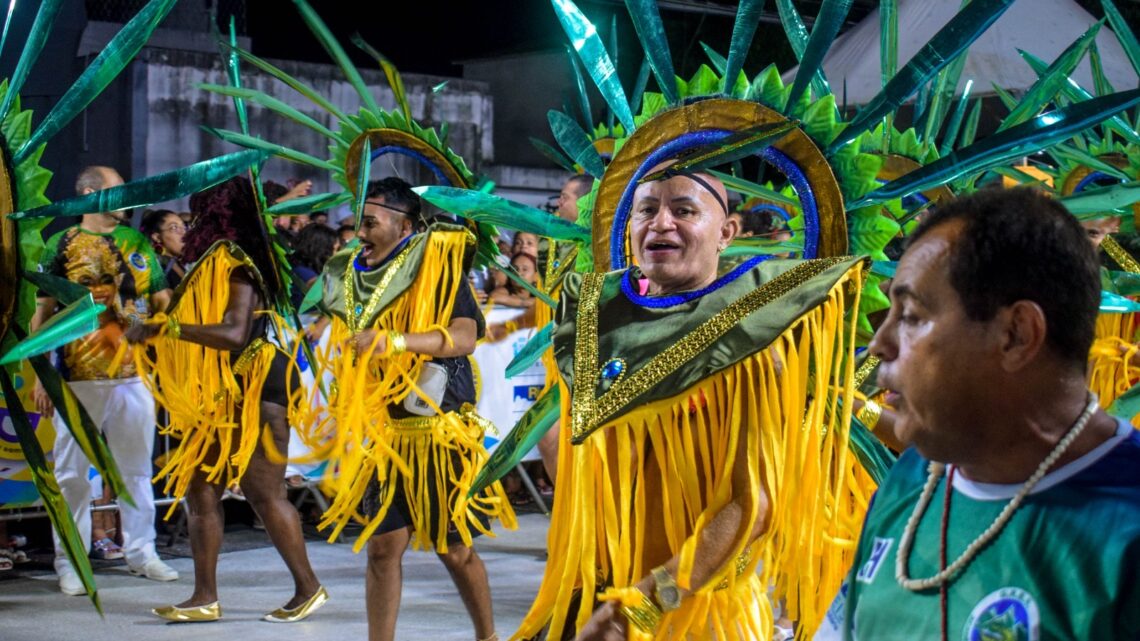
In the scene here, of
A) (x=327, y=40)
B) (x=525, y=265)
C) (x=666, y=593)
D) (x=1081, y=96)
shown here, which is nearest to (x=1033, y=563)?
(x=666, y=593)

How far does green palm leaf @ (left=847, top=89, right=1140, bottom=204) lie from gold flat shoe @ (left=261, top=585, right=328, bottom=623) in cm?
378

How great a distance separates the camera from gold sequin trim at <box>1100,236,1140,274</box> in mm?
5332

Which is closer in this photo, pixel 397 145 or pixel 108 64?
pixel 108 64

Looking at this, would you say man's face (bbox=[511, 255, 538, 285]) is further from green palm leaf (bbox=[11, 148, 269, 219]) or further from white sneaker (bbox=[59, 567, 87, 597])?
green palm leaf (bbox=[11, 148, 269, 219])

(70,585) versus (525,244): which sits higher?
(525,244)

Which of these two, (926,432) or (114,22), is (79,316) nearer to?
(926,432)

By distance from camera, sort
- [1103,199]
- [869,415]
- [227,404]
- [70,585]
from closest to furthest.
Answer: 1. [1103,199]
2. [869,415]
3. [227,404]
4. [70,585]

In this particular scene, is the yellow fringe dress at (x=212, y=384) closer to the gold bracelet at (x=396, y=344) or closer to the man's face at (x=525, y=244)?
the gold bracelet at (x=396, y=344)

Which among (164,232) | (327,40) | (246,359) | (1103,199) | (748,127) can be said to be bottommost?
(246,359)

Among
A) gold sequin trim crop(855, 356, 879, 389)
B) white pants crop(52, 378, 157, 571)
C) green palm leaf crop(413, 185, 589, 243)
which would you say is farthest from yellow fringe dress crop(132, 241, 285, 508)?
gold sequin trim crop(855, 356, 879, 389)

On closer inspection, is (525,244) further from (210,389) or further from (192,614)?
(192,614)

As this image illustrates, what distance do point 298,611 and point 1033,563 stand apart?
4853 mm

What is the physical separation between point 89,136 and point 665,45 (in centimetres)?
821

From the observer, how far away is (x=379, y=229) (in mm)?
5402
